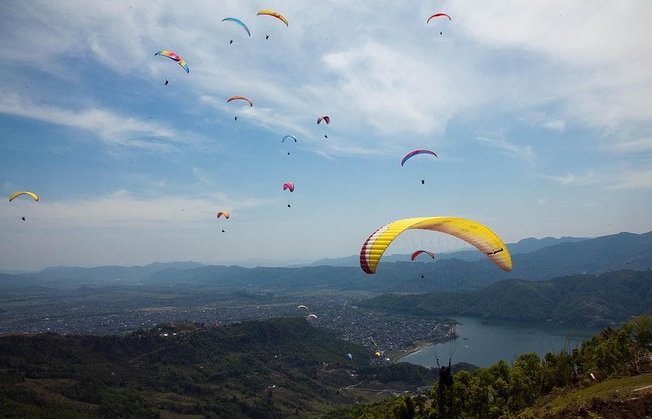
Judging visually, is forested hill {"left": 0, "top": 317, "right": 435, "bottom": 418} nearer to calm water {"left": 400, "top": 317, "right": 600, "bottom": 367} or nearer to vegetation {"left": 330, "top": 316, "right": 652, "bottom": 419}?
calm water {"left": 400, "top": 317, "right": 600, "bottom": 367}

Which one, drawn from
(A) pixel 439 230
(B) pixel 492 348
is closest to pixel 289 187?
(A) pixel 439 230

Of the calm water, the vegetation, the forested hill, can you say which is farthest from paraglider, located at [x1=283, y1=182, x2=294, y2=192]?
the calm water

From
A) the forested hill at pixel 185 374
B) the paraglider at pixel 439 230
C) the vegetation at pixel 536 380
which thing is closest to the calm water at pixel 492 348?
the forested hill at pixel 185 374

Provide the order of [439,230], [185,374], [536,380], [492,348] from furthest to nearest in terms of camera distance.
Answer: [492,348], [185,374], [536,380], [439,230]

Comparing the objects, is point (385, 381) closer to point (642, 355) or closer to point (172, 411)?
point (172, 411)

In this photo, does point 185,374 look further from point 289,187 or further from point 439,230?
point 439,230
